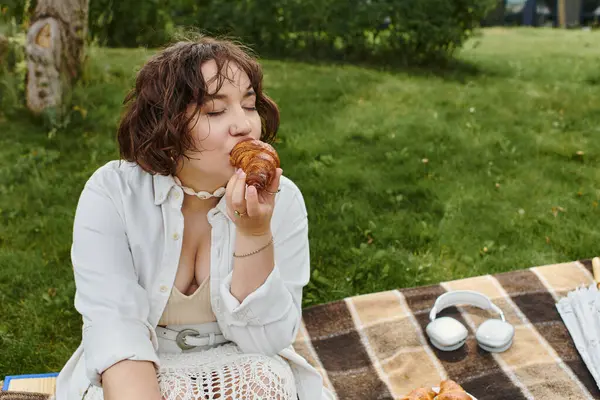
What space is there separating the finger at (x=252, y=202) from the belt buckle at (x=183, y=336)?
0.63 meters

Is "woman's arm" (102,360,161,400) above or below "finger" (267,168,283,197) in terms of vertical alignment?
below

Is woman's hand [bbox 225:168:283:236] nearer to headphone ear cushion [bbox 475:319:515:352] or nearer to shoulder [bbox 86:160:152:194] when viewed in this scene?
shoulder [bbox 86:160:152:194]

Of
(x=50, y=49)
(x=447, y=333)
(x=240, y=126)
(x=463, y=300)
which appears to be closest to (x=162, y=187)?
(x=240, y=126)

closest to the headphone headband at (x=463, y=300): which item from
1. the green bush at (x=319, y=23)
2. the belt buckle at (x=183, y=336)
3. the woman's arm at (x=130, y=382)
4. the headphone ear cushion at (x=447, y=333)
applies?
the headphone ear cushion at (x=447, y=333)

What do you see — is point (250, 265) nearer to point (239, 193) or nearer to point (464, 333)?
point (239, 193)

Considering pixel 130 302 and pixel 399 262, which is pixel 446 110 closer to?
pixel 399 262

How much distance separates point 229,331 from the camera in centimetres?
234

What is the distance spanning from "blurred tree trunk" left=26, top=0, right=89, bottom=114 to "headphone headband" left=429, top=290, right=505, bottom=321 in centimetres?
435

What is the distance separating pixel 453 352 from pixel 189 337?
161 centimetres

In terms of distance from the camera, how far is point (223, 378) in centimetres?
220

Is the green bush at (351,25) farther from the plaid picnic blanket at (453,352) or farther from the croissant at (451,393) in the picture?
the croissant at (451,393)

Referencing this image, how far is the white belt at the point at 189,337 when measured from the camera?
8.02ft

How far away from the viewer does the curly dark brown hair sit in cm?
219

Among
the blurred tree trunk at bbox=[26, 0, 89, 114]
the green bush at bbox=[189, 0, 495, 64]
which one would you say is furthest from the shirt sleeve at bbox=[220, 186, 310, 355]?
the green bush at bbox=[189, 0, 495, 64]
